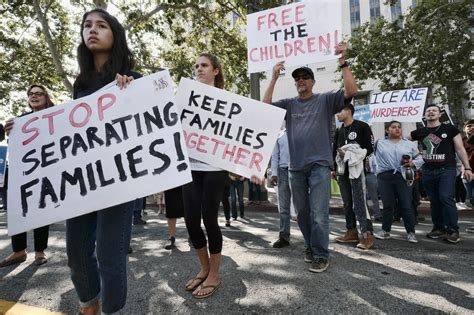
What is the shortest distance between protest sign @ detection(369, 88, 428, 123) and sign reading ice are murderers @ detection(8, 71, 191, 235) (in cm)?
603

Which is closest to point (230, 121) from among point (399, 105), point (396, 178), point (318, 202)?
point (318, 202)

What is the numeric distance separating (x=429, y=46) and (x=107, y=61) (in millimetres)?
12910

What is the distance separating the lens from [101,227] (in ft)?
5.82

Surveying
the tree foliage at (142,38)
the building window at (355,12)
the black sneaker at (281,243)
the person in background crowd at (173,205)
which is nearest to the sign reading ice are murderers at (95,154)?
the person in background crowd at (173,205)

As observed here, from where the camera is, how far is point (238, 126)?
2.82m

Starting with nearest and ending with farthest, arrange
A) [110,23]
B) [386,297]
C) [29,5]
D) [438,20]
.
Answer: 1. [110,23]
2. [386,297]
3. [438,20]
4. [29,5]

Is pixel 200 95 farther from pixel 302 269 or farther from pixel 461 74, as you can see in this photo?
pixel 461 74

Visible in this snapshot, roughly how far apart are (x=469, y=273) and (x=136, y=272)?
284cm

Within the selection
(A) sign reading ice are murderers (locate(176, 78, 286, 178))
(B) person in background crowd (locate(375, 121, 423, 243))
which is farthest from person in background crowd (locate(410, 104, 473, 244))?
(A) sign reading ice are murderers (locate(176, 78, 286, 178))

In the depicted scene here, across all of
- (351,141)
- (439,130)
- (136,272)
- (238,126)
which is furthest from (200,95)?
(439,130)

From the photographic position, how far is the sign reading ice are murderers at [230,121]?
9.09 ft

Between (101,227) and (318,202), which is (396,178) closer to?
(318,202)

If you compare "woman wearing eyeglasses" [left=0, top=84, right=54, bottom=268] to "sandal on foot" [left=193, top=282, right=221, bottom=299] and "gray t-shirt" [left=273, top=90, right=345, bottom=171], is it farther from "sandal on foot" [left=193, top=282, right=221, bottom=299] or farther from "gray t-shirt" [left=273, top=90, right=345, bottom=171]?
"gray t-shirt" [left=273, top=90, right=345, bottom=171]

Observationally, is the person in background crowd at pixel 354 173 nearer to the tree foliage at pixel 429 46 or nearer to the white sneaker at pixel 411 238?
the white sneaker at pixel 411 238
